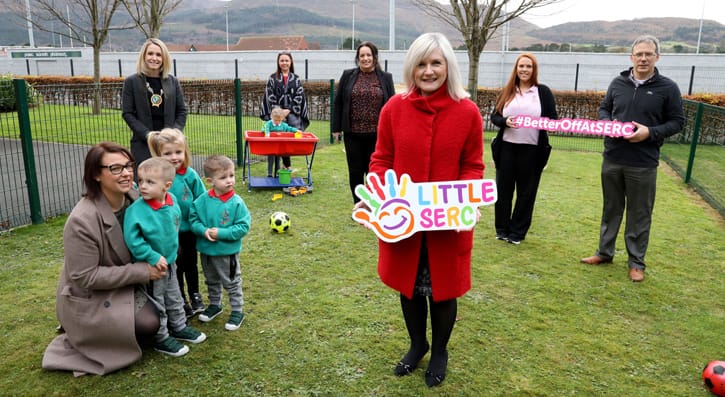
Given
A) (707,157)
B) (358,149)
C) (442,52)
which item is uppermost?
(442,52)

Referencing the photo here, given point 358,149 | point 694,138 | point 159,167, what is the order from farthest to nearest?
point 694,138 < point 358,149 < point 159,167

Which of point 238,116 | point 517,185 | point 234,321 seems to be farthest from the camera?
point 238,116

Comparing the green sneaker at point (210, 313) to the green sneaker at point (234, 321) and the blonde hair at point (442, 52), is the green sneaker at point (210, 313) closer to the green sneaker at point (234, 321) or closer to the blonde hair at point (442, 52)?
the green sneaker at point (234, 321)

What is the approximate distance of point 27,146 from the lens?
5699 millimetres

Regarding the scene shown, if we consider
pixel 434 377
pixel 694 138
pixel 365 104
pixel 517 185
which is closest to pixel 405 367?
pixel 434 377

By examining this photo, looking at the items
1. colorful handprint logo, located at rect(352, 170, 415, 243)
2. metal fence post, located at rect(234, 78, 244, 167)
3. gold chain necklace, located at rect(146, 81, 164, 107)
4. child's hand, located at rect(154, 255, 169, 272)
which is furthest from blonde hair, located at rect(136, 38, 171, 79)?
metal fence post, located at rect(234, 78, 244, 167)

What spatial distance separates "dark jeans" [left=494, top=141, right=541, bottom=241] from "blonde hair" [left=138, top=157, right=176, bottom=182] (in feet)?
11.7

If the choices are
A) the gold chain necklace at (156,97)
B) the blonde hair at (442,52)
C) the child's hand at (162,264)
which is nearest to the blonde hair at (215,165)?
the child's hand at (162,264)

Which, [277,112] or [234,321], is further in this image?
[277,112]

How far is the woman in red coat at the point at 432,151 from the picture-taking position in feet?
8.49

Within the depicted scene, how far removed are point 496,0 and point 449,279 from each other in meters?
11.0

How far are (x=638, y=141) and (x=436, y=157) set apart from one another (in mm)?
2624

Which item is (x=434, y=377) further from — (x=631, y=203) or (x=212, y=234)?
(x=631, y=203)

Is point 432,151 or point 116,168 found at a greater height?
point 432,151
